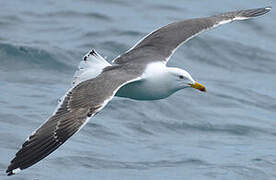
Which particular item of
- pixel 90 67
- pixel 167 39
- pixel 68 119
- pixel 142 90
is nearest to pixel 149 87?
pixel 142 90

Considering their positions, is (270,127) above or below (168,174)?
above

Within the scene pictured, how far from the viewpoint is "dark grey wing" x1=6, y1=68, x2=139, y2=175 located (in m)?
7.56

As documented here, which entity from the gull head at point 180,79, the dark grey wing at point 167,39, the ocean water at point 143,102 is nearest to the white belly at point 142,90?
the gull head at point 180,79

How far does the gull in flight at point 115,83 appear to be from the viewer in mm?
7691

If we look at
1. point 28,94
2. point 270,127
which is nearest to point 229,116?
point 270,127

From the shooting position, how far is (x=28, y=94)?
11.8 m

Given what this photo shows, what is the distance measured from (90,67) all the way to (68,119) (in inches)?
68.0

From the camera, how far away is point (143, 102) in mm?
12102

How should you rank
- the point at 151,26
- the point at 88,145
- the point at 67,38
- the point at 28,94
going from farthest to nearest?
1. the point at 151,26
2. the point at 67,38
3. the point at 28,94
4. the point at 88,145

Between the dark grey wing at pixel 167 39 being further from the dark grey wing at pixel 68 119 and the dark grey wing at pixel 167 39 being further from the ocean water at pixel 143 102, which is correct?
the dark grey wing at pixel 68 119

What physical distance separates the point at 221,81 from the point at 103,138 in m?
3.42

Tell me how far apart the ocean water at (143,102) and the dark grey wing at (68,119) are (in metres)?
1.27

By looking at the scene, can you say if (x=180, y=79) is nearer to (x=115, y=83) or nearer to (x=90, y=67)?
(x=90, y=67)

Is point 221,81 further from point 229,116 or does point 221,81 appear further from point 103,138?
point 103,138
